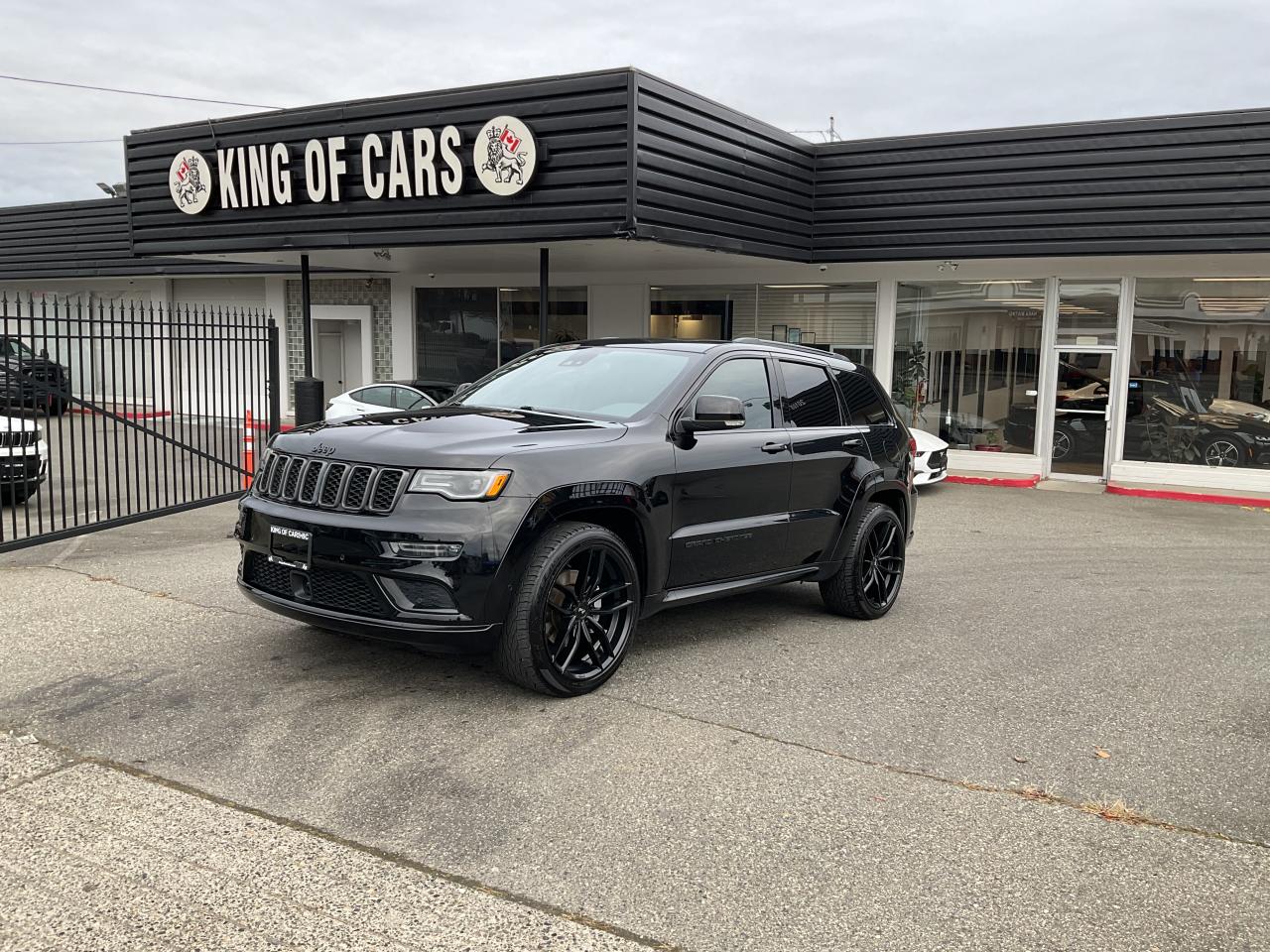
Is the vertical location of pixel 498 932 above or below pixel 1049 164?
below

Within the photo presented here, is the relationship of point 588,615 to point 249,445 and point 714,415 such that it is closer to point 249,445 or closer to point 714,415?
point 714,415

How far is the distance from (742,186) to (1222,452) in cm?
774

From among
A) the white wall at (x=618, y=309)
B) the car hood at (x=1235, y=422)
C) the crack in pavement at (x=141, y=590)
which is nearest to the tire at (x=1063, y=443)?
the car hood at (x=1235, y=422)

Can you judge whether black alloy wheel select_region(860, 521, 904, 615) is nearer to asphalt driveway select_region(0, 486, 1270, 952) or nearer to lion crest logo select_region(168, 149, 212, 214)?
asphalt driveway select_region(0, 486, 1270, 952)

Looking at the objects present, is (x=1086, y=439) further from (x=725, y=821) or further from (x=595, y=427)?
(x=725, y=821)

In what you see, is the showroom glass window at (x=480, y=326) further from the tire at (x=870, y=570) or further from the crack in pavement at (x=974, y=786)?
the crack in pavement at (x=974, y=786)

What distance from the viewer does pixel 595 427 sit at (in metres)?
5.48

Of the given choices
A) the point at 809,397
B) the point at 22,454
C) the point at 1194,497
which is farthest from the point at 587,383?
the point at 1194,497

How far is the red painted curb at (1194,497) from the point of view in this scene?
13.7 meters

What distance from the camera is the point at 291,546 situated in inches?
198

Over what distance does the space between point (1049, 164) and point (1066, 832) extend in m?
12.4

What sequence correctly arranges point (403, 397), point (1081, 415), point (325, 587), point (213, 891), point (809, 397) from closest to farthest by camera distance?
1. point (213, 891)
2. point (325, 587)
3. point (809, 397)
4. point (1081, 415)
5. point (403, 397)

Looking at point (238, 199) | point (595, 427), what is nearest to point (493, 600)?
point (595, 427)

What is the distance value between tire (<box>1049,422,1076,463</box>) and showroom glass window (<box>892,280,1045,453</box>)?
0.36 m
